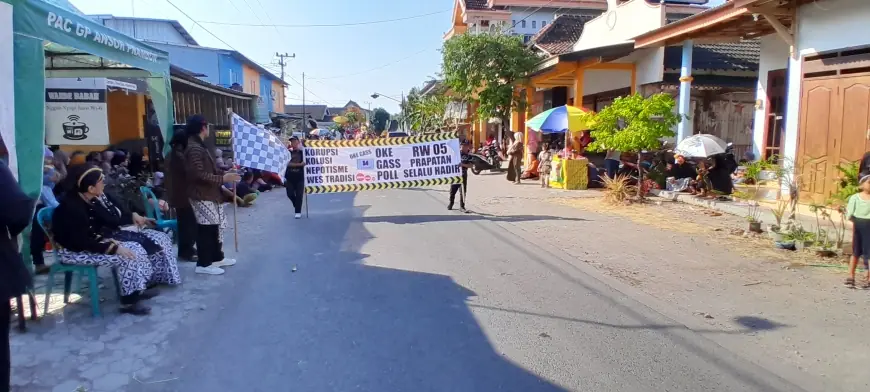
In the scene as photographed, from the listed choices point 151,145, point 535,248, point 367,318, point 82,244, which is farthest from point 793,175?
point 151,145

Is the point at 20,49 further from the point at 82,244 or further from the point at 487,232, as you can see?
Answer: the point at 487,232

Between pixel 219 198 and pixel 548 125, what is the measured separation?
1181cm

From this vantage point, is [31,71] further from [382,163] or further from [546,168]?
[546,168]

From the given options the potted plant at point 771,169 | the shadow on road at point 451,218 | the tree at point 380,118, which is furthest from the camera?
the tree at point 380,118

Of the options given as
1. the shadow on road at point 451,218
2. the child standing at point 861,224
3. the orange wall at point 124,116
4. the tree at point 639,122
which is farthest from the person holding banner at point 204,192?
the tree at point 639,122

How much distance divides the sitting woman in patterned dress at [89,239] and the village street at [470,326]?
299mm

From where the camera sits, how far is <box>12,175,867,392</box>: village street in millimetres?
4145

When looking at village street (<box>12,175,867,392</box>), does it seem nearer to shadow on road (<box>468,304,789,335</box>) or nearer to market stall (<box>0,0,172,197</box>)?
shadow on road (<box>468,304,789,335</box>)

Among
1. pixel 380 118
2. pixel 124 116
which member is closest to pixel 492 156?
pixel 124 116

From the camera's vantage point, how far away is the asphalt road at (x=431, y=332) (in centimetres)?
411

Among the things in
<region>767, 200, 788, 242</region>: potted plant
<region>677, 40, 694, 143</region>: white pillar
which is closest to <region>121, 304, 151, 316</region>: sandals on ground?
<region>767, 200, 788, 242</region>: potted plant

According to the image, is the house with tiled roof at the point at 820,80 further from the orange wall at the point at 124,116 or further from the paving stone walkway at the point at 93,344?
the orange wall at the point at 124,116

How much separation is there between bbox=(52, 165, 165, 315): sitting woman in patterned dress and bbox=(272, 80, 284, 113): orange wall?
1994 inches

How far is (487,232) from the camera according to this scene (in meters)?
A: 9.72
